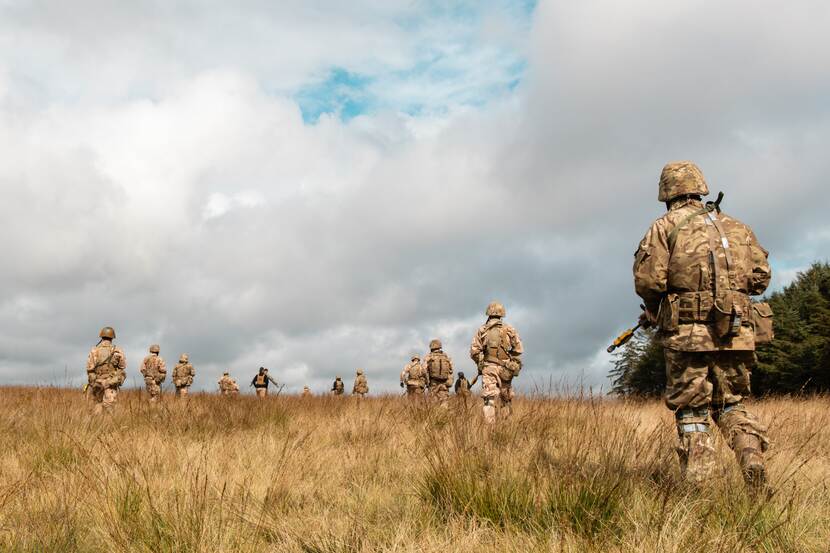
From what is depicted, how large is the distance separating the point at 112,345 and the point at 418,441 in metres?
9.32

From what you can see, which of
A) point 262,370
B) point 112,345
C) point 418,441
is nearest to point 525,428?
point 418,441

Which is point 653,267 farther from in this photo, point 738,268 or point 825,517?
point 825,517

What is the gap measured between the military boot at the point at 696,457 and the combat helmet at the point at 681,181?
1.71 meters

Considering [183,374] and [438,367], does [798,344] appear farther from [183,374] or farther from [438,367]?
[183,374]

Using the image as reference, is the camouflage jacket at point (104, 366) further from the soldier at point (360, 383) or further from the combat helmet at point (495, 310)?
the soldier at point (360, 383)

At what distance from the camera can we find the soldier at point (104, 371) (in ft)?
40.6

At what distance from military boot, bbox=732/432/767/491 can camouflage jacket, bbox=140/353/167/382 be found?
19272 millimetres

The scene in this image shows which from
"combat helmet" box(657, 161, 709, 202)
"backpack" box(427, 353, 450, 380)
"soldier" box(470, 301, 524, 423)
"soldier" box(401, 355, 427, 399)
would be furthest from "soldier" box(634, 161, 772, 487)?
"soldier" box(401, 355, 427, 399)

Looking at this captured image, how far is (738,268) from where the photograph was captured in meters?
4.27

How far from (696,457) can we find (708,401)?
1.27ft

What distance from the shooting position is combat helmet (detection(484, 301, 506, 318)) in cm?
1076

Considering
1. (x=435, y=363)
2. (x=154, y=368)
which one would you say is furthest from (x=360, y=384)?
(x=435, y=363)

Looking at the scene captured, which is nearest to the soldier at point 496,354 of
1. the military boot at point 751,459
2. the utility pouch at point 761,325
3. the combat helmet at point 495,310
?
the combat helmet at point 495,310

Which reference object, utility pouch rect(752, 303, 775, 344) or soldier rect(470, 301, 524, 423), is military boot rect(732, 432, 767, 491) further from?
soldier rect(470, 301, 524, 423)
